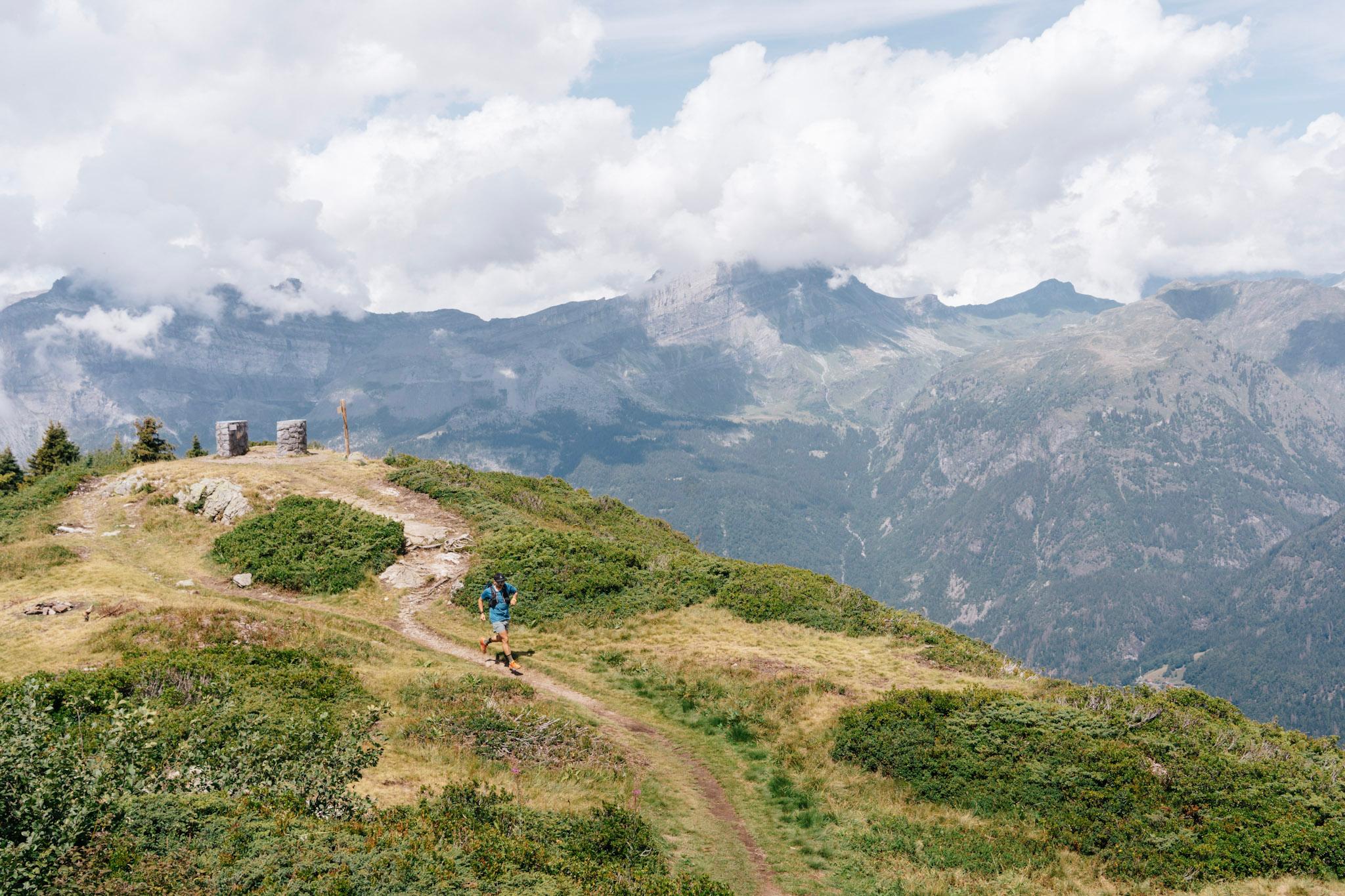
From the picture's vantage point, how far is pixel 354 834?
12.0 meters

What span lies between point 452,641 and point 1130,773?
75.8ft

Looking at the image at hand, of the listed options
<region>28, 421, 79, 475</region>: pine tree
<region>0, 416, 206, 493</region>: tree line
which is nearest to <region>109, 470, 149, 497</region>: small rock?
<region>0, 416, 206, 493</region>: tree line

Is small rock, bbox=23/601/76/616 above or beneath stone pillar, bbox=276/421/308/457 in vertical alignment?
beneath

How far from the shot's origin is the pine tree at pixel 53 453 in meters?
63.1

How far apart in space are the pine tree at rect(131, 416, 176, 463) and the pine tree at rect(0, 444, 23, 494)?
7495mm

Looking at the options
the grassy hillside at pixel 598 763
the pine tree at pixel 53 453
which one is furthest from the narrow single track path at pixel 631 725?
the pine tree at pixel 53 453

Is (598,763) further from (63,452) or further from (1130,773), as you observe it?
(63,452)

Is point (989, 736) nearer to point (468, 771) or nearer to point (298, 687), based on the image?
point (468, 771)

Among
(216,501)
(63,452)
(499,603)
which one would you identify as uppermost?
(63,452)

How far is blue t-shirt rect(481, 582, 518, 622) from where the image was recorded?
27297 mm

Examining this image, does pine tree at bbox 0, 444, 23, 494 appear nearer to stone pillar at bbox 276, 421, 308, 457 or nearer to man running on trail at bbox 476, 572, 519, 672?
Result: stone pillar at bbox 276, 421, 308, 457

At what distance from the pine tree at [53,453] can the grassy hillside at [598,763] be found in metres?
39.5

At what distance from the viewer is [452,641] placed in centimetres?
3059

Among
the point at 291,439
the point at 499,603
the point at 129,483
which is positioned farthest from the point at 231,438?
the point at 499,603
